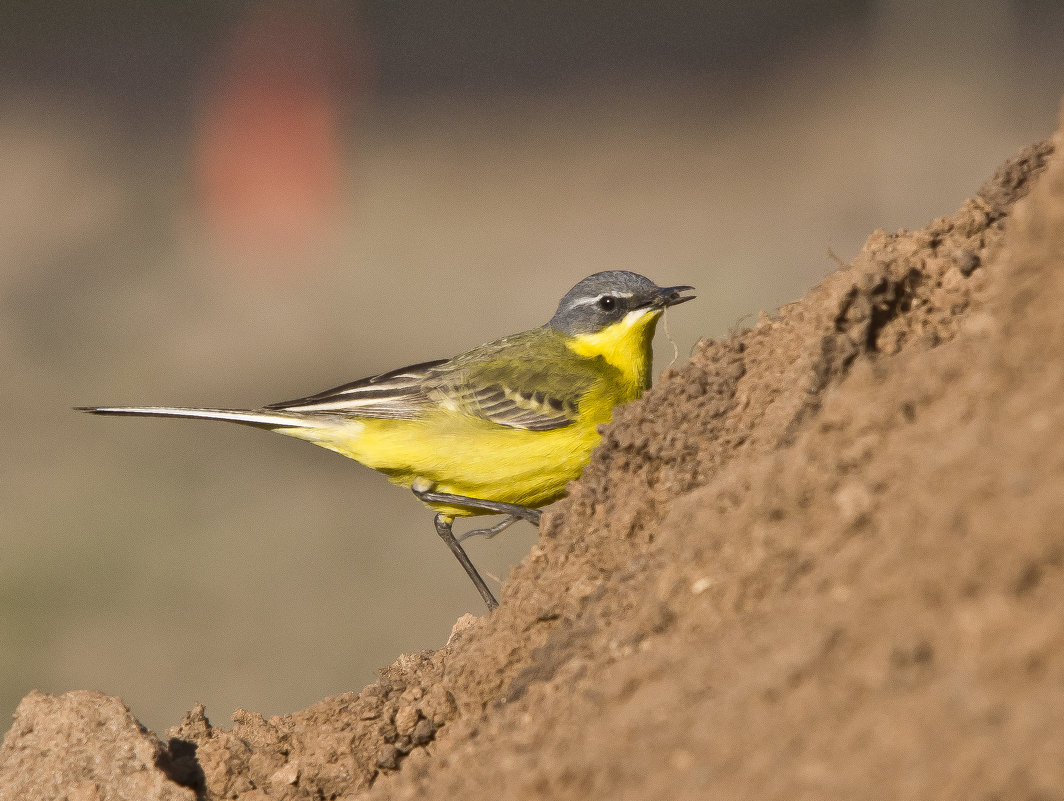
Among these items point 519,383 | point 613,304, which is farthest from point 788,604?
point 613,304

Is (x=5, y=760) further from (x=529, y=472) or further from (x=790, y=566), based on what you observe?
(x=529, y=472)

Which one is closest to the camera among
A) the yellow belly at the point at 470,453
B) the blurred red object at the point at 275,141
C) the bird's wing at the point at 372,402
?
the yellow belly at the point at 470,453

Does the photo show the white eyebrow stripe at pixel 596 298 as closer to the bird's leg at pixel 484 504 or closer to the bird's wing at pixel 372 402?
the bird's wing at pixel 372 402

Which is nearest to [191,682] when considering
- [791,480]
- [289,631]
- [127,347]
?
[289,631]

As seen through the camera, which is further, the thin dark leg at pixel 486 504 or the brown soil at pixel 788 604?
the thin dark leg at pixel 486 504

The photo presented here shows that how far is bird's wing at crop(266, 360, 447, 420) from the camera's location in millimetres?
8492

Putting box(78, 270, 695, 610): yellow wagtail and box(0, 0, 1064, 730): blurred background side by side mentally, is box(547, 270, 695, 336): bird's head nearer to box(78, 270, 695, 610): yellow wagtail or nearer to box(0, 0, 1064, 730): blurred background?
box(78, 270, 695, 610): yellow wagtail

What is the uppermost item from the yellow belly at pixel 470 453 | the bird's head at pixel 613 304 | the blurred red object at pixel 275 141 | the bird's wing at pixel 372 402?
the blurred red object at pixel 275 141

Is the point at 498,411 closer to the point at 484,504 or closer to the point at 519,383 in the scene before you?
the point at 519,383

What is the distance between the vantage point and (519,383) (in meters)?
8.34

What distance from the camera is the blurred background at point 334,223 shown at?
49.4ft

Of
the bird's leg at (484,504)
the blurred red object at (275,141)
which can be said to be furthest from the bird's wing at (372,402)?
the blurred red object at (275,141)

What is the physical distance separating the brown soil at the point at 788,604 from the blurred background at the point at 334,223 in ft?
28.7

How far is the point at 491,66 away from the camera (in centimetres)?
2428
